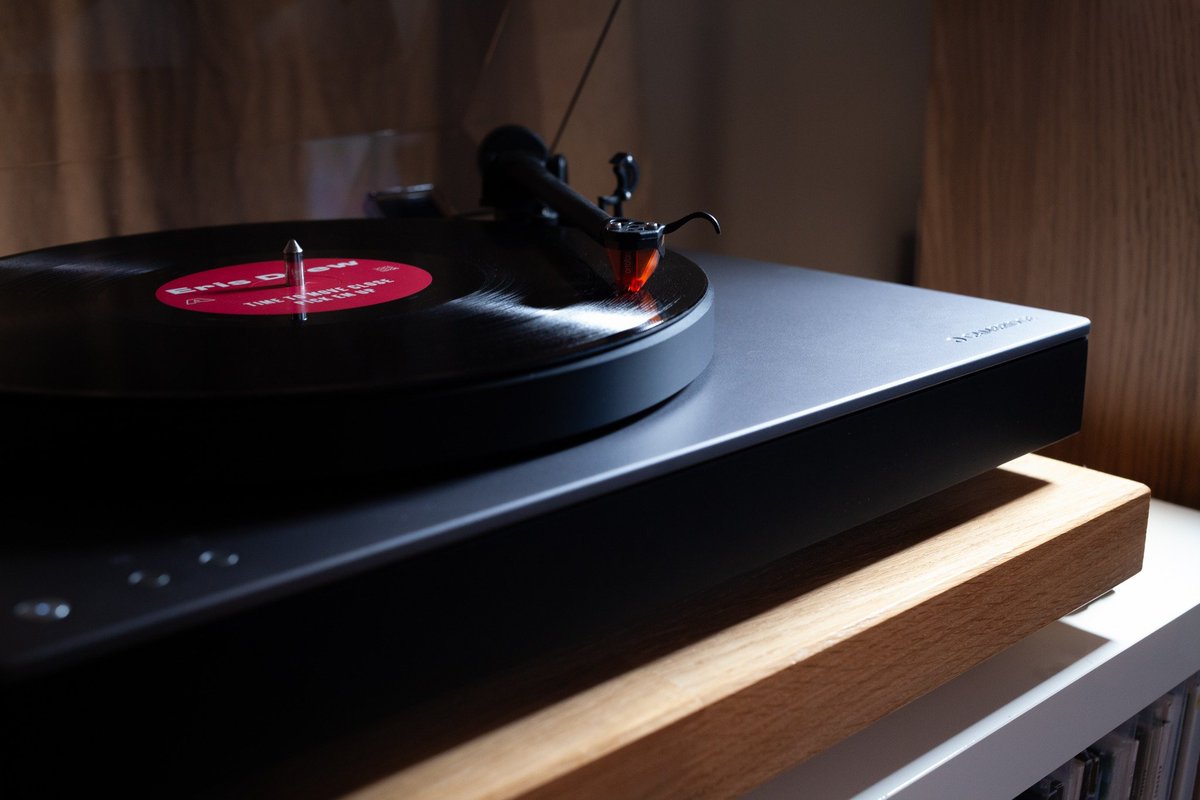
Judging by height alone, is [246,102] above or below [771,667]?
above

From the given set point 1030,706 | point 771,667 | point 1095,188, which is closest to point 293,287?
point 771,667

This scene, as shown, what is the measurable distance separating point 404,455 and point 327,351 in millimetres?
85

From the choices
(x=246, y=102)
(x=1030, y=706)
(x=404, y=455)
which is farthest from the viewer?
(x=246, y=102)

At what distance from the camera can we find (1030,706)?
2.14 feet

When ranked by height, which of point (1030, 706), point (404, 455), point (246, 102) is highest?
point (246, 102)

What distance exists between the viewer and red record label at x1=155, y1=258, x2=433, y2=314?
62 centimetres

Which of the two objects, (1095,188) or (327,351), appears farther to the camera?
(1095,188)

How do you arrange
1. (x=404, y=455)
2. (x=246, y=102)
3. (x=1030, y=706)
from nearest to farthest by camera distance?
(x=404, y=455), (x=1030, y=706), (x=246, y=102)

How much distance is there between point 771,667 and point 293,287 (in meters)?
0.34

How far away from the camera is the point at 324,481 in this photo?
1.48 feet

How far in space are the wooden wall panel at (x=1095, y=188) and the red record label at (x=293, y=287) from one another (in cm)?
61

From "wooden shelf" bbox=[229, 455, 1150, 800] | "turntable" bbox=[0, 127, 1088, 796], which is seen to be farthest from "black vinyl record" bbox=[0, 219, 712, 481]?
"wooden shelf" bbox=[229, 455, 1150, 800]

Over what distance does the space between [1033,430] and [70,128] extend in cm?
70

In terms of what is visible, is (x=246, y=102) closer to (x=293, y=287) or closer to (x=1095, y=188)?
(x=293, y=287)
